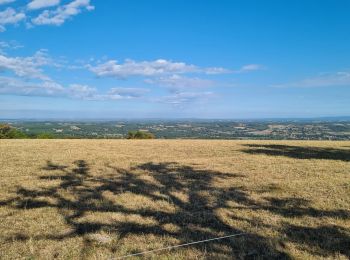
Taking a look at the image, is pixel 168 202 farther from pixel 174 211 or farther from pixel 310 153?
pixel 310 153

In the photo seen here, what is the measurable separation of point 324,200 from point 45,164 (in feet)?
46.4

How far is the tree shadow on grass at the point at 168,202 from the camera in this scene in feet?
24.3

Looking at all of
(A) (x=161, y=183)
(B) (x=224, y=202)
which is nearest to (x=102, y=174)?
(A) (x=161, y=183)

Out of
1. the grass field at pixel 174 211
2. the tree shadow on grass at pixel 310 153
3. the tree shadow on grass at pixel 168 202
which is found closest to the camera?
the grass field at pixel 174 211

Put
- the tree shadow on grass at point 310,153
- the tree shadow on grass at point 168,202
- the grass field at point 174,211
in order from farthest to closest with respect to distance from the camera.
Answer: the tree shadow on grass at point 310,153 → the tree shadow on grass at point 168,202 → the grass field at point 174,211

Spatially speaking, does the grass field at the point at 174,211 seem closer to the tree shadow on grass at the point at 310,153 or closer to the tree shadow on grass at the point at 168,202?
the tree shadow on grass at the point at 168,202

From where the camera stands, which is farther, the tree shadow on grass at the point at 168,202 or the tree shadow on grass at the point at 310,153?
the tree shadow on grass at the point at 310,153

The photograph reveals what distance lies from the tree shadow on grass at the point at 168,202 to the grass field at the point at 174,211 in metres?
0.03

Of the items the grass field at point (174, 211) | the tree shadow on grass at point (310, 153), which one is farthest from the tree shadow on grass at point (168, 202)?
the tree shadow on grass at point (310, 153)

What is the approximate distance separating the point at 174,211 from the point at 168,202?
1.03m

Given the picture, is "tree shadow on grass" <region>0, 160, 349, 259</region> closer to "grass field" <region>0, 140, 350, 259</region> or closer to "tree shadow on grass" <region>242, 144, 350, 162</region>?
"grass field" <region>0, 140, 350, 259</region>

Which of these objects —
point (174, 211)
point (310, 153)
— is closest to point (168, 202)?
point (174, 211)

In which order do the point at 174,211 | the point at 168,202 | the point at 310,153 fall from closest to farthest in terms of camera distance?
the point at 174,211 → the point at 168,202 → the point at 310,153

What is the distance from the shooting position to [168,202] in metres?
10.9
